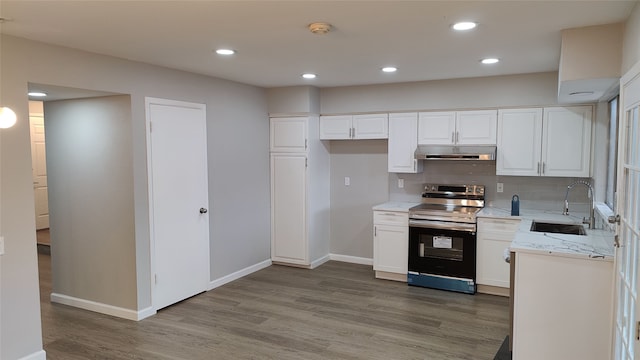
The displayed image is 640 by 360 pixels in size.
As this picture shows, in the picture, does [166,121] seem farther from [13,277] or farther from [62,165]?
[13,277]

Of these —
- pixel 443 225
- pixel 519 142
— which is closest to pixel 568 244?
pixel 443 225

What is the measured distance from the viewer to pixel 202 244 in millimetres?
4832

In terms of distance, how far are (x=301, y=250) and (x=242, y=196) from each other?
3.59 ft

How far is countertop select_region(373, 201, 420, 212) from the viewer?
5.19 m

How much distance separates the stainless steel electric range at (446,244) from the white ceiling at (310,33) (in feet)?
5.21

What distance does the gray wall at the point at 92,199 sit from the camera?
4.07 meters

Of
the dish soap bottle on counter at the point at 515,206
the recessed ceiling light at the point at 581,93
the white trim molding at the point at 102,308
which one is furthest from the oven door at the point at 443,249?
the white trim molding at the point at 102,308

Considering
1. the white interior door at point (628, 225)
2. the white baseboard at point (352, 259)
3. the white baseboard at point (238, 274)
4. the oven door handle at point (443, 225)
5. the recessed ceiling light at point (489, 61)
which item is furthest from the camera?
the white baseboard at point (352, 259)

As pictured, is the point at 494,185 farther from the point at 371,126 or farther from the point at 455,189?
the point at 371,126

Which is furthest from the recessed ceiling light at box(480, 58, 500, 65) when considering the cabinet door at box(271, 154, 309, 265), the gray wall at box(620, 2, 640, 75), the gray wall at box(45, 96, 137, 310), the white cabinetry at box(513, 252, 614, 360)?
the gray wall at box(45, 96, 137, 310)

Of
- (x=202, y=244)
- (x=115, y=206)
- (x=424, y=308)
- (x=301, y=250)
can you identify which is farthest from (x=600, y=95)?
(x=115, y=206)

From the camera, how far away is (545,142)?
460cm

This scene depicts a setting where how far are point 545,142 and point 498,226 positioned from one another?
3.34 ft

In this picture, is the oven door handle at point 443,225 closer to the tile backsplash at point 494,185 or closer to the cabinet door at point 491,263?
the cabinet door at point 491,263
